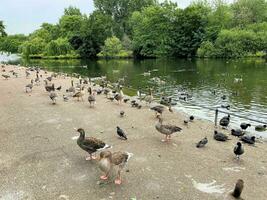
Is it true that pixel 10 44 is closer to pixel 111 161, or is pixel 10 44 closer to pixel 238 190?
pixel 111 161

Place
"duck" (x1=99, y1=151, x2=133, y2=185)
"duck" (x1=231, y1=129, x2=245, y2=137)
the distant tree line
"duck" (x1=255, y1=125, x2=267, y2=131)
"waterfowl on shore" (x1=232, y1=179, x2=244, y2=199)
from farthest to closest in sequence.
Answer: the distant tree line → "duck" (x1=255, y1=125, x2=267, y2=131) → "duck" (x1=231, y1=129, x2=245, y2=137) → "duck" (x1=99, y1=151, x2=133, y2=185) → "waterfowl on shore" (x1=232, y1=179, x2=244, y2=199)

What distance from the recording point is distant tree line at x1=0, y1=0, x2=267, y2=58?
82938 millimetres

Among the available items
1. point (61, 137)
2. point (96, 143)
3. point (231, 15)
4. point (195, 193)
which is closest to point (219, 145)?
point (195, 193)

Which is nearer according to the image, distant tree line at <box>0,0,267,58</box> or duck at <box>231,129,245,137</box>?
duck at <box>231,129,245,137</box>

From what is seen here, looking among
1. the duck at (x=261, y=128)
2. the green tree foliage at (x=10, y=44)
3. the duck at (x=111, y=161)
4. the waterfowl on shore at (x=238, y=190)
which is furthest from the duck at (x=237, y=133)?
the green tree foliage at (x=10, y=44)

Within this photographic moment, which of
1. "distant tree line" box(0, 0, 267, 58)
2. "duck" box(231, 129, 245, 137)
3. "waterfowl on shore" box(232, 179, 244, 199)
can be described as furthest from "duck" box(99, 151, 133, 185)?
"distant tree line" box(0, 0, 267, 58)

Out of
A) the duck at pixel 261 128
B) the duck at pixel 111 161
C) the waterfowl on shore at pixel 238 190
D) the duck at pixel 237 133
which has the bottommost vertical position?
the duck at pixel 261 128

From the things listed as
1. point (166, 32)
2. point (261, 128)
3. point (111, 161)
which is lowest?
point (261, 128)

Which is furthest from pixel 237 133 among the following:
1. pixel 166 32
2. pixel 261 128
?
pixel 166 32

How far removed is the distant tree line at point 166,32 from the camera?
8294cm

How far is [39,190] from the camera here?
9828mm

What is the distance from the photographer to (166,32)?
9925cm

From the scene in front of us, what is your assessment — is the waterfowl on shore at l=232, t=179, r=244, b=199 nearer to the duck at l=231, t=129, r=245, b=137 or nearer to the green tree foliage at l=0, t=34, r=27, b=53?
the duck at l=231, t=129, r=245, b=137

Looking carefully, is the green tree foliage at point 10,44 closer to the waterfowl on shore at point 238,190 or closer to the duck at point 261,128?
the duck at point 261,128
